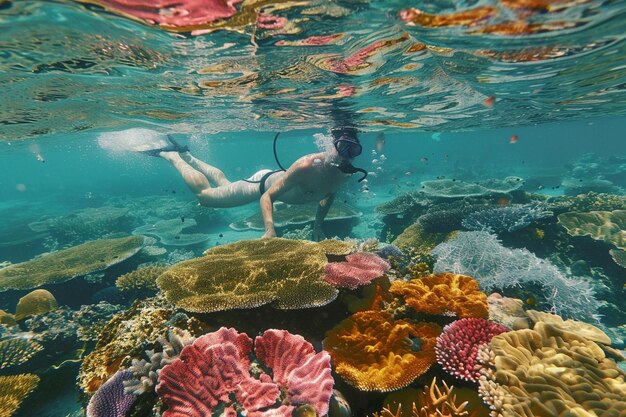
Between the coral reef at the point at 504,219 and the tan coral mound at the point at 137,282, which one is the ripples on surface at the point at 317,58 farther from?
the tan coral mound at the point at 137,282

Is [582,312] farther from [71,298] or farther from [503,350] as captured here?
[71,298]

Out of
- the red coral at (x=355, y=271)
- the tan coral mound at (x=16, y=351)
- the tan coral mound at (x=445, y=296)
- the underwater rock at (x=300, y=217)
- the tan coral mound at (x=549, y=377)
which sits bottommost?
the underwater rock at (x=300, y=217)

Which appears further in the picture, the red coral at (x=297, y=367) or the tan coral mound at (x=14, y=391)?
the tan coral mound at (x=14, y=391)

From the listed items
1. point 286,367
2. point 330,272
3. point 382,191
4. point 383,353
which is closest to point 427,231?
point 330,272

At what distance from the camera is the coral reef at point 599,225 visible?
353 inches

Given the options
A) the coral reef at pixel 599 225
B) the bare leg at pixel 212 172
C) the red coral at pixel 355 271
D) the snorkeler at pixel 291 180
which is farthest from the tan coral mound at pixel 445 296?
the bare leg at pixel 212 172

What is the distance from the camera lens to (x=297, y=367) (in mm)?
3023

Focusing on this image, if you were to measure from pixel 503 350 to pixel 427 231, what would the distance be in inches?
324

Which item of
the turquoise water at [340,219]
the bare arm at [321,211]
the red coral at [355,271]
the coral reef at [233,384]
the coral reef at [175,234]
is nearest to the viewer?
the coral reef at [233,384]

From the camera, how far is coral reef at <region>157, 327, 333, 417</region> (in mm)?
2631

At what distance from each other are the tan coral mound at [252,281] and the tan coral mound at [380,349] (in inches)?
19.4

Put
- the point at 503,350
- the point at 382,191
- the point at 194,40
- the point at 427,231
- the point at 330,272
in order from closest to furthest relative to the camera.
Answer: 1. the point at 503,350
2. the point at 330,272
3. the point at 194,40
4. the point at 427,231
5. the point at 382,191

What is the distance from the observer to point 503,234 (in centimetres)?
971

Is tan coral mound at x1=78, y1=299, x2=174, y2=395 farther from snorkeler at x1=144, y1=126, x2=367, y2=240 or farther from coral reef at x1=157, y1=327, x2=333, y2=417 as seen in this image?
snorkeler at x1=144, y1=126, x2=367, y2=240
